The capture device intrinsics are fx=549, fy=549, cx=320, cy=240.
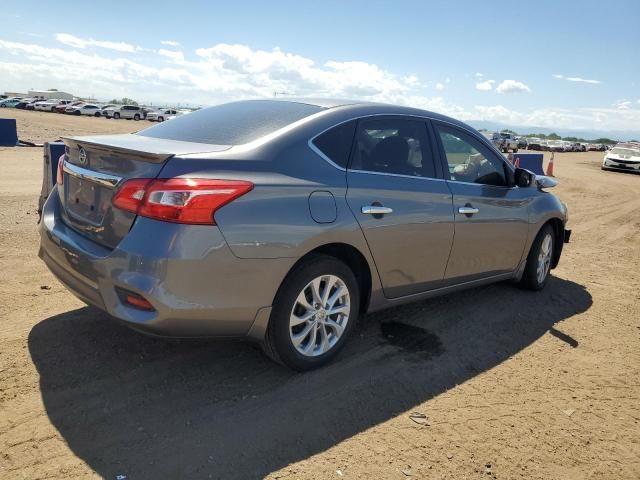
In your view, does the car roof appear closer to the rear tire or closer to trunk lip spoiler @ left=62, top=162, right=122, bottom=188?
trunk lip spoiler @ left=62, top=162, right=122, bottom=188

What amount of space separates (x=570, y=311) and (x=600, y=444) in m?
2.39

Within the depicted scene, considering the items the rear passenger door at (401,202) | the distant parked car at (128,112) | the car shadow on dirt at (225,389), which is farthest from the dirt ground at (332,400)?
the distant parked car at (128,112)

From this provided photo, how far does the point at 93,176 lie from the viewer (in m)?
3.25

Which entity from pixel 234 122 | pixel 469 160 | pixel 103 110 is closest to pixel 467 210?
pixel 469 160

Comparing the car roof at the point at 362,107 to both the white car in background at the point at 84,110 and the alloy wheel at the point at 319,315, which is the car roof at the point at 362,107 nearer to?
the alloy wheel at the point at 319,315

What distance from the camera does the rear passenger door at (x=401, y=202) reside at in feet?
12.1

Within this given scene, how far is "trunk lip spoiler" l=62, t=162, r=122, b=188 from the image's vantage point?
3095mm

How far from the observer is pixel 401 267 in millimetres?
3979

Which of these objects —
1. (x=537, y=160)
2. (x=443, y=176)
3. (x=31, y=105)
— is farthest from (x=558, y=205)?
(x=31, y=105)

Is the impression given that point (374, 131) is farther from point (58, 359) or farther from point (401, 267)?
point (58, 359)

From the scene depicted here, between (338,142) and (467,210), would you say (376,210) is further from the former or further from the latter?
(467,210)

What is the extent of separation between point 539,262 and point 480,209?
4.78 feet

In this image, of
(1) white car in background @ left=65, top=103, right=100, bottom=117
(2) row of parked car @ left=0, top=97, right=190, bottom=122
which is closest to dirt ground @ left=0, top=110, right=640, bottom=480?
(2) row of parked car @ left=0, top=97, right=190, bottom=122

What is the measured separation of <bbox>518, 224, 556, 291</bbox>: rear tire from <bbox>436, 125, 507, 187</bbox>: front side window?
946 millimetres
